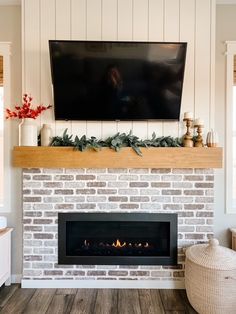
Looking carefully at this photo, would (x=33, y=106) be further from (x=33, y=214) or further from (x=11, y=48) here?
(x=33, y=214)

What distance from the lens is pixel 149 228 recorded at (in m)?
2.83

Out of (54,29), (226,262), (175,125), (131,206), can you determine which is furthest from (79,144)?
(226,262)

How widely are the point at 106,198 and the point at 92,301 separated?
3.13 ft

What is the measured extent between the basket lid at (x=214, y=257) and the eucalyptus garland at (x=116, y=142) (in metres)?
1.01

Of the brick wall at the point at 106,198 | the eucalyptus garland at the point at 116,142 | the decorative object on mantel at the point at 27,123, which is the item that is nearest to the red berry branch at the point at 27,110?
the decorative object on mantel at the point at 27,123

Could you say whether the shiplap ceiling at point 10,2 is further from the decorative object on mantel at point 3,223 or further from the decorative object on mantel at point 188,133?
the decorative object on mantel at point 3,223

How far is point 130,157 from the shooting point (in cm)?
267

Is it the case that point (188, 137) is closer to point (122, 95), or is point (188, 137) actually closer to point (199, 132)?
point (199, 132)

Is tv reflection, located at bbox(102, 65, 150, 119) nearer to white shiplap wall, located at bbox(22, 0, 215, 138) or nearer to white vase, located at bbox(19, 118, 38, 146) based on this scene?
white shiplap wall, located at bbox(22, 0, 215, 138)

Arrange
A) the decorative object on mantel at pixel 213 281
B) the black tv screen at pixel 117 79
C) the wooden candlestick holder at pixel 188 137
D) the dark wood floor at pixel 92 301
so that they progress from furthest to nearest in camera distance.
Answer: the wooden candlestick holder at pixel 188 137 → the black tv screen at pixel 117 79 → the dark wood floor at pixel 92 301 → the decorative object on mantel at pixel 213 281

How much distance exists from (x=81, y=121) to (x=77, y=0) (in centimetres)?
121

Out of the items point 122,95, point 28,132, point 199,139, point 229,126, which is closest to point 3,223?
point 28,132

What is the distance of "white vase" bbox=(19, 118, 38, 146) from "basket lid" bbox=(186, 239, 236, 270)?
71.8 inches

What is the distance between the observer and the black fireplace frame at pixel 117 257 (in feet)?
9.05
